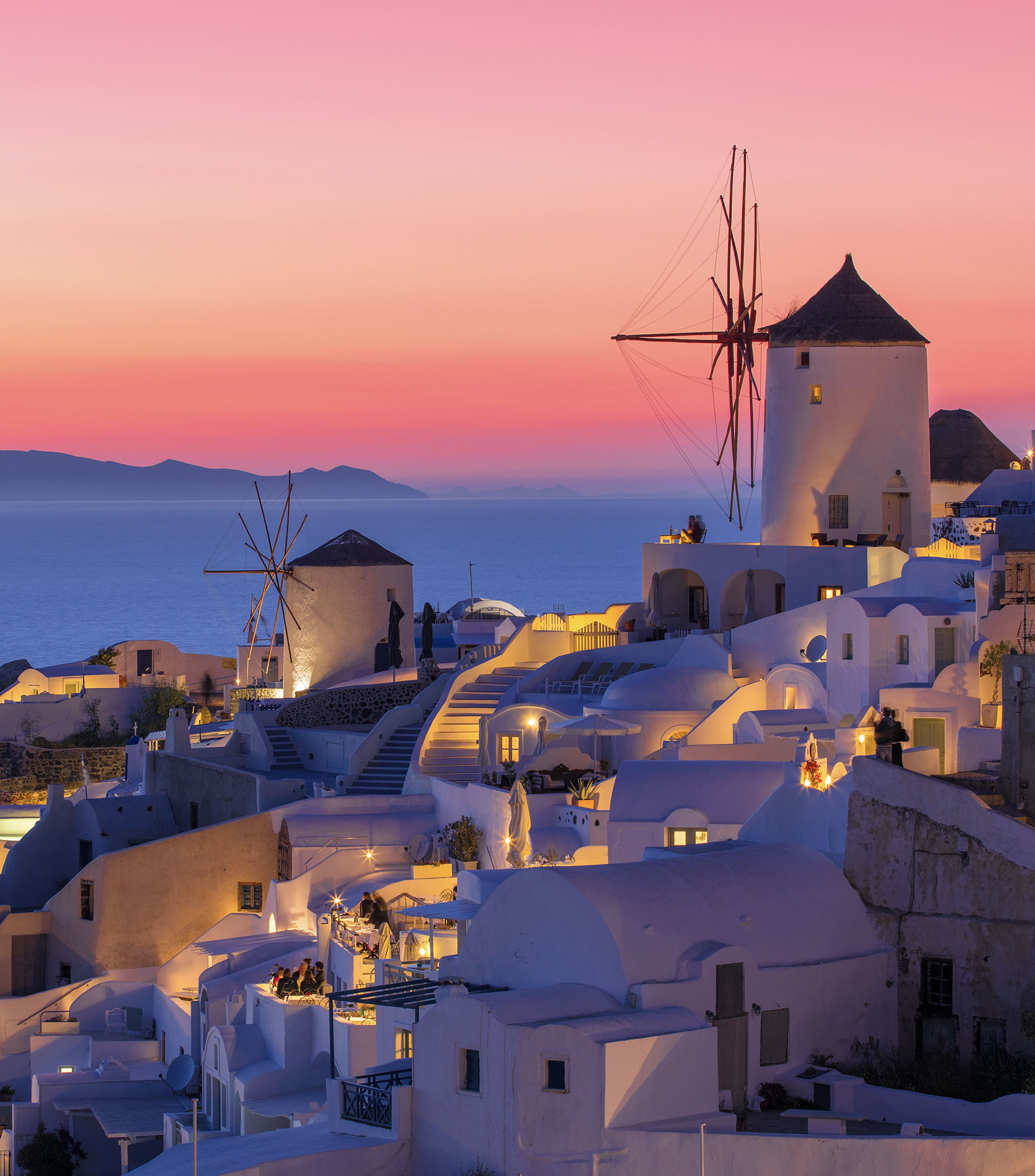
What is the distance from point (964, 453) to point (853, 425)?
261 inches

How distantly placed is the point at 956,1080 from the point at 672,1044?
9.52 ft

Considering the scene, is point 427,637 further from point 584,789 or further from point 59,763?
point 584,789

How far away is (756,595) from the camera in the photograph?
31.6 metres

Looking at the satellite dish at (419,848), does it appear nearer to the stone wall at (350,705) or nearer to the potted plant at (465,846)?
the potted plant at (465,846)

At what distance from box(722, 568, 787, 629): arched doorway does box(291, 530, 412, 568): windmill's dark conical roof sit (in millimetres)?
7236

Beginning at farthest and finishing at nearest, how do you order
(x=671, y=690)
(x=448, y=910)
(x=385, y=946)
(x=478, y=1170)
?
(x=671, y=690) → (x=385, y=946) → (x=448, y=910) → (x=478, y=1170)

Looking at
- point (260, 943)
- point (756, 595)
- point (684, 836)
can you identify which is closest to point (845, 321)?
point (756, 595)

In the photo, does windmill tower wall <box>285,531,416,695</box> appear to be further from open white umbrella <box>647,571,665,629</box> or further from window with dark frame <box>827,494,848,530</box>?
window with dark frame <box>827,494,848,530</box>

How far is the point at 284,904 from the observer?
83.6 ft

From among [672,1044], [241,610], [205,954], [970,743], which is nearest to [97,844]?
[205,954]

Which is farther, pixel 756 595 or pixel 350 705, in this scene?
pixel 350 705

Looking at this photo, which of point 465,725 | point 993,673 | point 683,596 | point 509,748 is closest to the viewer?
point 993,673

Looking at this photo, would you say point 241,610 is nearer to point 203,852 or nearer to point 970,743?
point 203,852

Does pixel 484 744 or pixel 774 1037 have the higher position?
pixel 484 744
